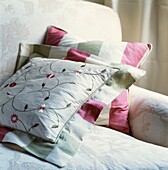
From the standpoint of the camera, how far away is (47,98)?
1049 mm

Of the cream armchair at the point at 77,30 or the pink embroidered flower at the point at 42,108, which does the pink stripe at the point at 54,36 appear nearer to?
the cream armchair at the point at 77,30

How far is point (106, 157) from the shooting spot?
3.10 ft

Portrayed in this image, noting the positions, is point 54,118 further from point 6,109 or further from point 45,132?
point 6,109

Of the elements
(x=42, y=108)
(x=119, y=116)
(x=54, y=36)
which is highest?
(x=54, y=36)

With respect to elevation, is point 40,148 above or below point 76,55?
below

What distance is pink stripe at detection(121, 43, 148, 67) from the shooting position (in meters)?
1.36

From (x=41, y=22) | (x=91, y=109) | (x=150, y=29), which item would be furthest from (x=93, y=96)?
(x=150, y=29)

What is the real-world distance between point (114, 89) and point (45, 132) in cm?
31

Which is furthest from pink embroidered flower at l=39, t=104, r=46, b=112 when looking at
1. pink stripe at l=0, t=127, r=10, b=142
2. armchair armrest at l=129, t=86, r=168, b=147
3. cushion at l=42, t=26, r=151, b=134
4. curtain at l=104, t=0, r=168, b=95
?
curtain at l=104, t=0, r=168, b=95

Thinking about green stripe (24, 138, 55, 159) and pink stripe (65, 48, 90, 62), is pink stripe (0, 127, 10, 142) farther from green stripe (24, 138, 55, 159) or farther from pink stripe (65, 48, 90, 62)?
pink stripe (65, 48, 90, 62)

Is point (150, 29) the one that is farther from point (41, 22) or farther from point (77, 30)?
point (41, 22)

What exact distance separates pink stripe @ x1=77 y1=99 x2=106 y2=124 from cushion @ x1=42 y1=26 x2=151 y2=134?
73mm

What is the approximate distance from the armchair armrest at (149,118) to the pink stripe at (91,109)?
0.16m

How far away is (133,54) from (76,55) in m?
0.25
